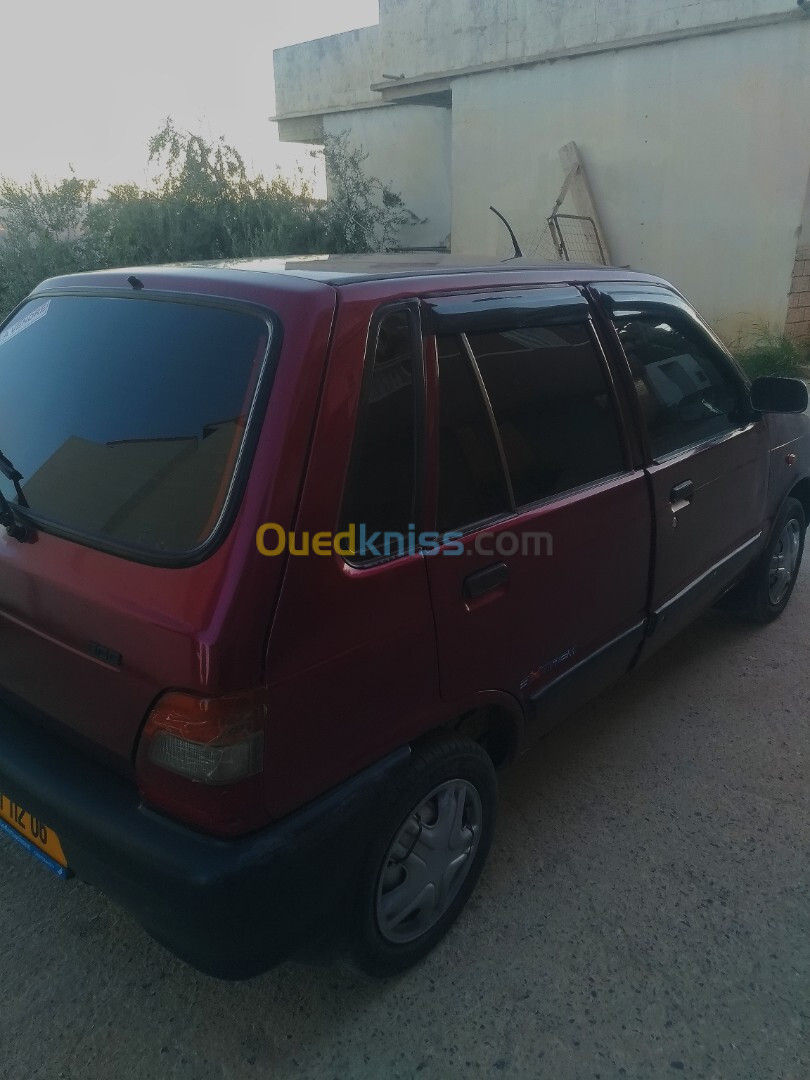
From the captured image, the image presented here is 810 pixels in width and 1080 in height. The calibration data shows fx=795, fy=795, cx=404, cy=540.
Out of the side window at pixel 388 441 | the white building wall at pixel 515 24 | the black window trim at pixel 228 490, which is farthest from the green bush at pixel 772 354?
the black window trim at pixel 228 490

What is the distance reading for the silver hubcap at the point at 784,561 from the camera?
12.7ft

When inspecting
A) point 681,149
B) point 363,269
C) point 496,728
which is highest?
point 681,149

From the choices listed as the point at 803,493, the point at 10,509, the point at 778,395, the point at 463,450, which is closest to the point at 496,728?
the point at 463,450

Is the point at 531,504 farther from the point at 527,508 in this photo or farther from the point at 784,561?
the point at 784,561

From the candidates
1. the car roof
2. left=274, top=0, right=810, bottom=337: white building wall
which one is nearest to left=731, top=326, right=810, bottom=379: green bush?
left=274, top=0, right=810, bottom=337: white building wall

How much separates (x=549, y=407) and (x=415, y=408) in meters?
0.58

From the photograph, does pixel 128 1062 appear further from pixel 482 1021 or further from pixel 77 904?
pixel 482 1021

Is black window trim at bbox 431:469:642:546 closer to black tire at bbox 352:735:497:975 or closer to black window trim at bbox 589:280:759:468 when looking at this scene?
black window trim at bbox 589:280:759:468

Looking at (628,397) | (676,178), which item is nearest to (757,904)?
(628,397)

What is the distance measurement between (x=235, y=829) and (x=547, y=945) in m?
1.09

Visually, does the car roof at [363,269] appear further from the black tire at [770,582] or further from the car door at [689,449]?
the black tire at [770,582]

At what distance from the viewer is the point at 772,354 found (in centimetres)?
915

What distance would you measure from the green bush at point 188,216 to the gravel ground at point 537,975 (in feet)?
31.8

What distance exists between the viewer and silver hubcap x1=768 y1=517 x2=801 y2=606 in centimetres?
387
